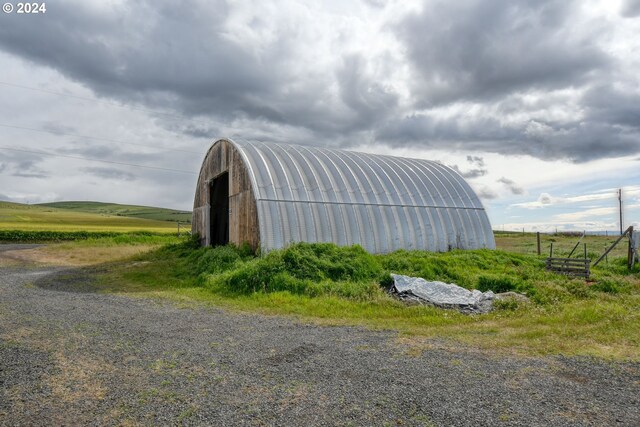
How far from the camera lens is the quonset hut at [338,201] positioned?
56.8ft

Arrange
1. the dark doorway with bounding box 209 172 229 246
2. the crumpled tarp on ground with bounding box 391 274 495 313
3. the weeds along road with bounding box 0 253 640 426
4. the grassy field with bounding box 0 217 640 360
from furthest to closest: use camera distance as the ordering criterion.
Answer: the dark doorway with bounding box 209 172 229 246 < the crumpled tarp on ground with bounding box 391 274 495 313 < the grassy field with bounding box 0 217 640 360 < the weeds along road with bounding box 0 253 640 426

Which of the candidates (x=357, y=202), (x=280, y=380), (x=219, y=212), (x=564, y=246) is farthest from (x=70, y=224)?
(x=280, y=380)

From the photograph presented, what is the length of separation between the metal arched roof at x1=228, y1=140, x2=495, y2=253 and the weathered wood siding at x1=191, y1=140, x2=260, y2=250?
611 millimetres

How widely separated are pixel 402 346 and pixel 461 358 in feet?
3.59

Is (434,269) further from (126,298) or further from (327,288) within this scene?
(126,298)

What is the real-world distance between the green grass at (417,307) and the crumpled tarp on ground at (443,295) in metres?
0.40

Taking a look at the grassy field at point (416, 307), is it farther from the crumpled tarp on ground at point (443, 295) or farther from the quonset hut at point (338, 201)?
the quonset hut at point (338, 201)

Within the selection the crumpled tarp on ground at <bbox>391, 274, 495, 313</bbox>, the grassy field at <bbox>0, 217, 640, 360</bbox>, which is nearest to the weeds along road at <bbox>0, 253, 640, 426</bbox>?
the grassy field at <bbox>0, 217, 640, 360</bbox>

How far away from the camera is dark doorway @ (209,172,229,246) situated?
1006 inches

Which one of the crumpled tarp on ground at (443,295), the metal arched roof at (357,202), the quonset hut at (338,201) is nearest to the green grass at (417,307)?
the crumpled tarp on ground at (443,295)

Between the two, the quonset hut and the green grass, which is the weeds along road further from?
the quonset hut

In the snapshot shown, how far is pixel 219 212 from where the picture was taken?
26.1m

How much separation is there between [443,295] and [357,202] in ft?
27.0

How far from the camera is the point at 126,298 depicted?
12.8 m
